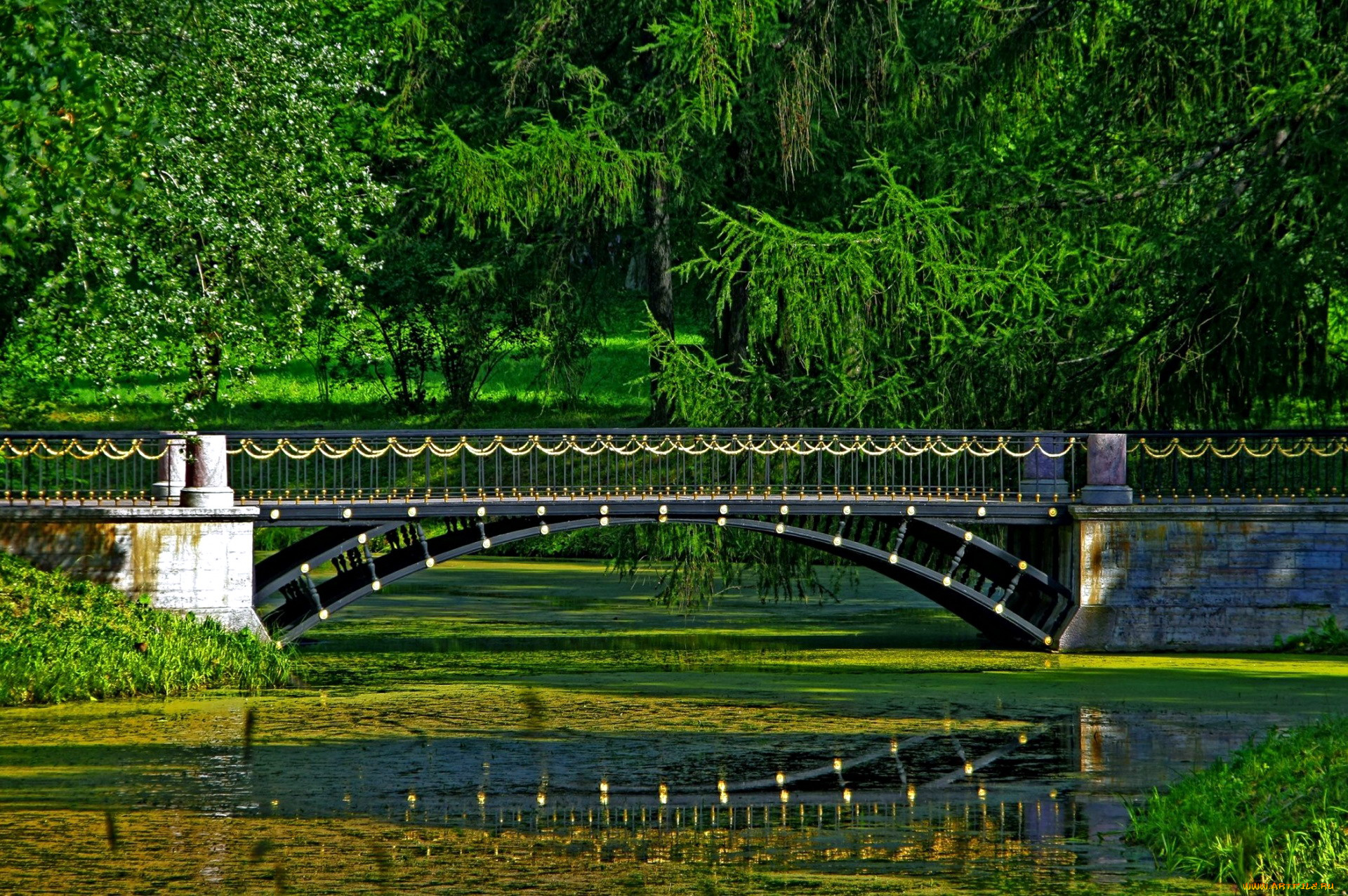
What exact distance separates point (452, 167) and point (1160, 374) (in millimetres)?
11532

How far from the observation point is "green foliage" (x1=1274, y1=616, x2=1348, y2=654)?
2323cm

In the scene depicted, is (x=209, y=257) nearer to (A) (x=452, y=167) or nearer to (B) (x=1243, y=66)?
(A) (x=452, y=167)

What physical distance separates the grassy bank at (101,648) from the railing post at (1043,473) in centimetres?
922

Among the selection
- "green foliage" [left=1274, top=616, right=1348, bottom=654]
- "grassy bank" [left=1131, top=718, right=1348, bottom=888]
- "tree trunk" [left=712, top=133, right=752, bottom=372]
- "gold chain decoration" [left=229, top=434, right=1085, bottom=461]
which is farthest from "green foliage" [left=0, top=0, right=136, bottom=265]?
"green foliage" [left=1274, top=616, right=1348, bottom=654]

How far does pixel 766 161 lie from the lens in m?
32.0

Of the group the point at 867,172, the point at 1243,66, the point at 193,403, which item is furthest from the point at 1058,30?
the point at 193,403

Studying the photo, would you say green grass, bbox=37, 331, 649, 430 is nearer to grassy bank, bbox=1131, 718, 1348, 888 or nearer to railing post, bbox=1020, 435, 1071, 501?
railing post, bbox=1020, 435, 1071, 501

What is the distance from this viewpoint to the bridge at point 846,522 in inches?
848

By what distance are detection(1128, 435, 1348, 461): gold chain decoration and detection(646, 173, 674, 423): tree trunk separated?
9.69 m

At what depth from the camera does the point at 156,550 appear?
21.4 meters

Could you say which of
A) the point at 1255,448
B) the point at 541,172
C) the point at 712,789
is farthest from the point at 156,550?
the point at 1255,448

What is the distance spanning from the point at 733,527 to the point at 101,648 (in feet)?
24.8

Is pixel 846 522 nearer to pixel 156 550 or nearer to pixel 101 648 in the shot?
pixel 156 550

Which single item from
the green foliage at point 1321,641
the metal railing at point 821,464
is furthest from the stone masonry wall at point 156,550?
the green foliage at point 1321,641
